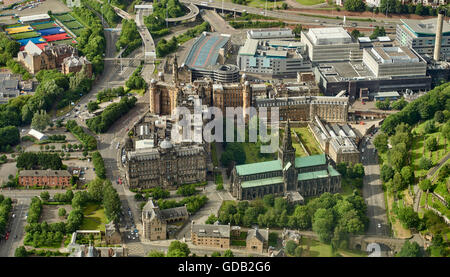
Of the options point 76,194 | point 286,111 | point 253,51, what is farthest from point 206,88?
point 76,194

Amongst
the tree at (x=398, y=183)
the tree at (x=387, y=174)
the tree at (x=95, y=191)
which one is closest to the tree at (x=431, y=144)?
the tree at (x=387, y=174)

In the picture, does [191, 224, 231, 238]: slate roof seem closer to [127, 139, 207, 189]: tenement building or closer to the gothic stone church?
the gothic stone church

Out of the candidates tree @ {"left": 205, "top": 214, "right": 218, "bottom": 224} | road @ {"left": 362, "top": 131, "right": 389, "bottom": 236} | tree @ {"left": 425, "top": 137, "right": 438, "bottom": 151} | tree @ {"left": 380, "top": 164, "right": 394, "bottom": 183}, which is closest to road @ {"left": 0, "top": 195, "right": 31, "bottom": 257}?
tree @ {"left": 205, "top": 214, "right": 218, "bottom": 224}

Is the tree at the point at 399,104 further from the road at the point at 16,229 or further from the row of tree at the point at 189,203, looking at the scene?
the road at the point at 16,229

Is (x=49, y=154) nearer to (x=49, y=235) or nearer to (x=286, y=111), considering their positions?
(x=49, y=235)

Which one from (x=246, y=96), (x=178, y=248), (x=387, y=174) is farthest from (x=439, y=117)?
(x=178, y=248)
